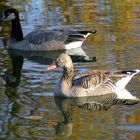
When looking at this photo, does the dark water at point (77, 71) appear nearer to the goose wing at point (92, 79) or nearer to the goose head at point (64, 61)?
the goose wing at point (92, 79)

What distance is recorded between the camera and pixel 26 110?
10.2m

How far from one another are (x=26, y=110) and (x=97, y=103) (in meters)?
1.28

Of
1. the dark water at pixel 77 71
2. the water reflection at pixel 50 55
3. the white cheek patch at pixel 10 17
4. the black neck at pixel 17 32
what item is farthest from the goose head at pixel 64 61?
the white cheek patch at pixel 10 17

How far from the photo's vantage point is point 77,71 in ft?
41.7

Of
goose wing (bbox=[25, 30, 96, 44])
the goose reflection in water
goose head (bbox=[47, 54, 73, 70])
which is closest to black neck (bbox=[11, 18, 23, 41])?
goose wing (bbox=[25, 30, 96, 44])

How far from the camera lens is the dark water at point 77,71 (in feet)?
30.4

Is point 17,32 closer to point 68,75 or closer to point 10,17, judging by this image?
point 10,17

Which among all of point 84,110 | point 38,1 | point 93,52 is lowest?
point 38,1

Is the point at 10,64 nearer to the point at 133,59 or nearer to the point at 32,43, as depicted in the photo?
the point at 32,43

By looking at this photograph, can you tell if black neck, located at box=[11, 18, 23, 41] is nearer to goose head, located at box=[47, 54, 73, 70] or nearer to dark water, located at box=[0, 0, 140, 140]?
dark water, located at box=[0, 0, 140, 140]

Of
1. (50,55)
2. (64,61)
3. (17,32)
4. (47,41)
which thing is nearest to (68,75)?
(64,61)

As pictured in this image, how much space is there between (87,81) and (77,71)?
171cm

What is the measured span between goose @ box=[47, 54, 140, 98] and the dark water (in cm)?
20

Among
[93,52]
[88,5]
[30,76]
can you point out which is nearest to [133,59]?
[93,52]
